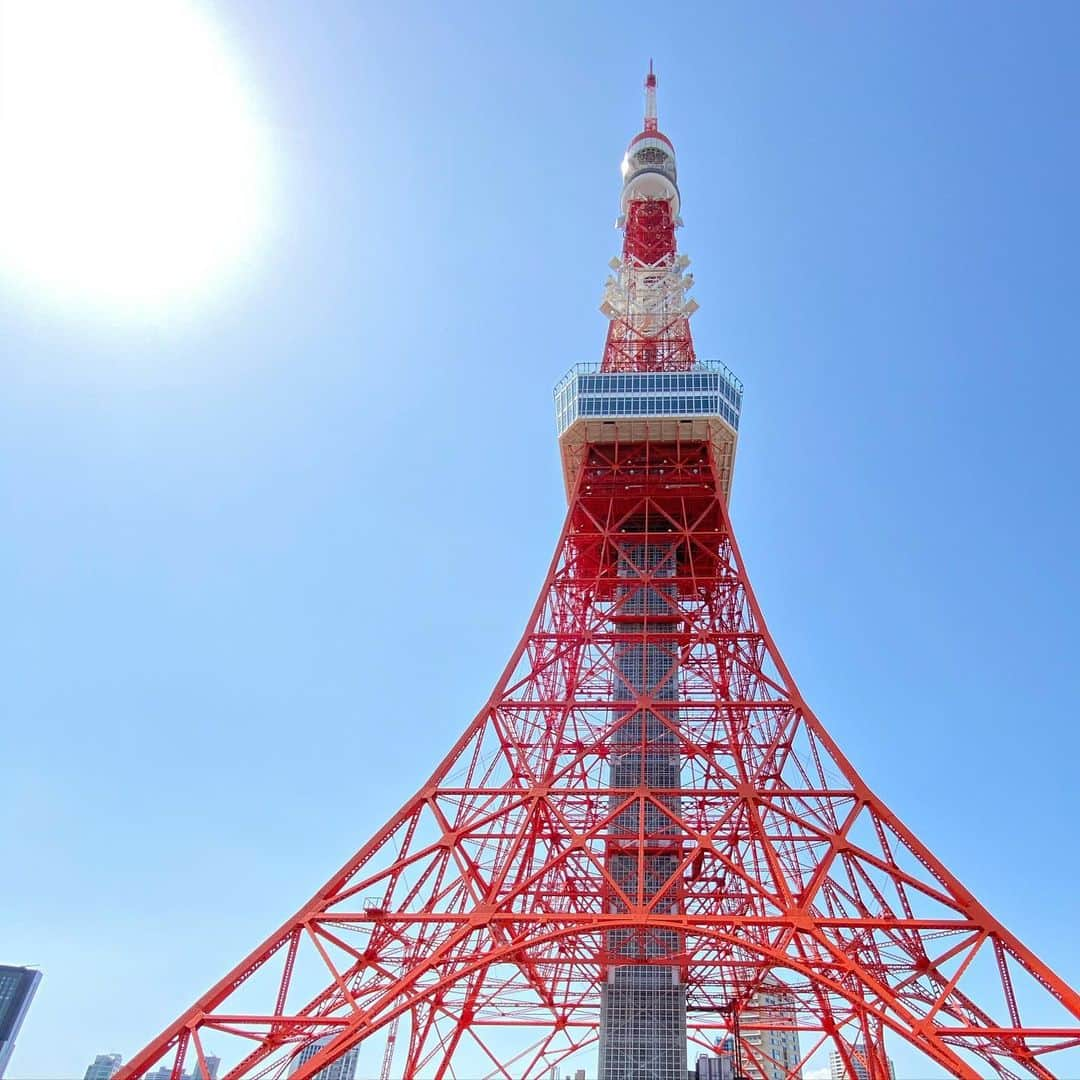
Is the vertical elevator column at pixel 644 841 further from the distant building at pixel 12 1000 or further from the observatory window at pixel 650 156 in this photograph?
the distant building at pixel 12 1000

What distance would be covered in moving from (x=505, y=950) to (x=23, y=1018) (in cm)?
8085

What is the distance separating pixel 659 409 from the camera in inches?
939

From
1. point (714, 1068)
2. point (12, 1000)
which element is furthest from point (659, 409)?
point (12, 1000)

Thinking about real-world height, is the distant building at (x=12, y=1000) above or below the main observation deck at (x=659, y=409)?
below

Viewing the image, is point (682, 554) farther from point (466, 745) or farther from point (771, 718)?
point (466, 745)

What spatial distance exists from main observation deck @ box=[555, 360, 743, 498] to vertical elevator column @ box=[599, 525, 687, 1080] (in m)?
3.21

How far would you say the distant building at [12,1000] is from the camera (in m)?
69.4

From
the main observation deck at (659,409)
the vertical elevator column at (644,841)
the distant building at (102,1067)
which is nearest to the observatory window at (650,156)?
the main observation deck at (659,409)

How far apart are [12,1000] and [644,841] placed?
261 ft

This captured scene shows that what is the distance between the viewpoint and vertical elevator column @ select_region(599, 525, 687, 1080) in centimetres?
1792

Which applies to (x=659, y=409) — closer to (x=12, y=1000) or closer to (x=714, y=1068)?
(x=714, y=1068)

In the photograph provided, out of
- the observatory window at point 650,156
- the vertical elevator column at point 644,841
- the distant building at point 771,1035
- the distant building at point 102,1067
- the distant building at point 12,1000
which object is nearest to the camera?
the vertical elevator column at point 644,841

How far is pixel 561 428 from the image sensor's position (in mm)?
25375

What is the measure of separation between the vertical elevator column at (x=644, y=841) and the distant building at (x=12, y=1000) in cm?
7490
